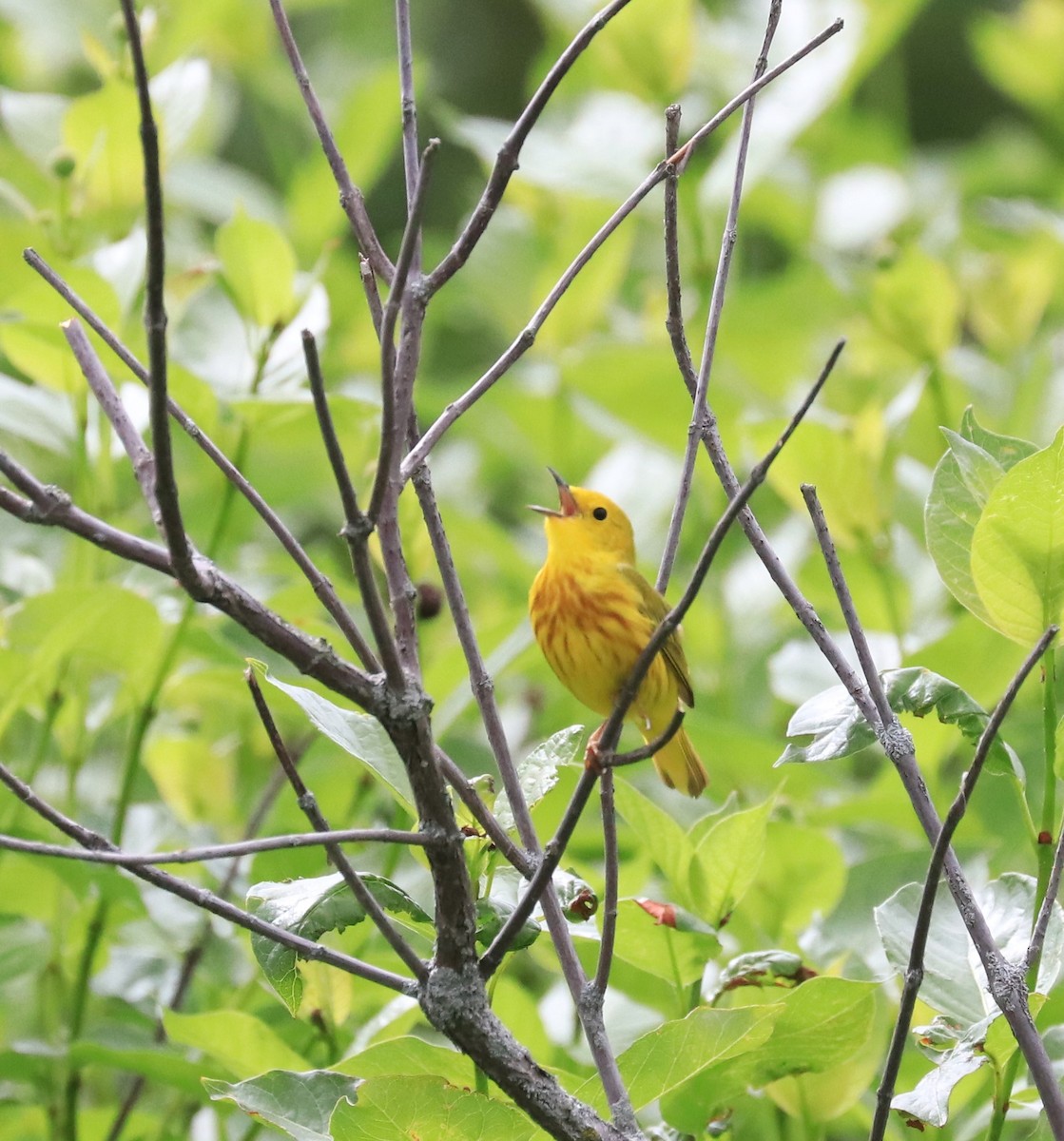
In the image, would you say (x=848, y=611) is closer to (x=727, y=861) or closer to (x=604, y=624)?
(x=727, y=861)

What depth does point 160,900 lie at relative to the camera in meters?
1.55

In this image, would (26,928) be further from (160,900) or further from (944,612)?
(944,612)

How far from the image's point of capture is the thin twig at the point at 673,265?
995 millimetres

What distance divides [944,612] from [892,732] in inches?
50.3

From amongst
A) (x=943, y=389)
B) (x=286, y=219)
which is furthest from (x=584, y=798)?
(x=286, y=219)

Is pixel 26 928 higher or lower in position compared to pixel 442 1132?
higher

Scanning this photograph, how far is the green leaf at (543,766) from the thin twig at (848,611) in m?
0.20

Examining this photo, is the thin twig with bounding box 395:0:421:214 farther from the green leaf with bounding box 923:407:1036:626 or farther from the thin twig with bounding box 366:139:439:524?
the green leaf with bounding box 923:407:1036:626

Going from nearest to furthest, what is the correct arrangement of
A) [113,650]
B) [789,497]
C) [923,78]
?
[113,650] < [789,497] < [923,78]

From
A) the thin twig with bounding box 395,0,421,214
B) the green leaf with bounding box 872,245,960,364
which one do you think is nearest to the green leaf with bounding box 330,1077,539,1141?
the thin twig with bounding box 395,0,421,214

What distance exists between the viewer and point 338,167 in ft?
3.34

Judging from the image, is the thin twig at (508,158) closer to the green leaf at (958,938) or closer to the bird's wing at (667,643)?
the green leaf at (958,938)

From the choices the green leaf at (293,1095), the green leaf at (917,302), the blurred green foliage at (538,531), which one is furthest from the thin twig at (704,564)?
the green leaf at (917,302)

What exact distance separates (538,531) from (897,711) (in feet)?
5.50
